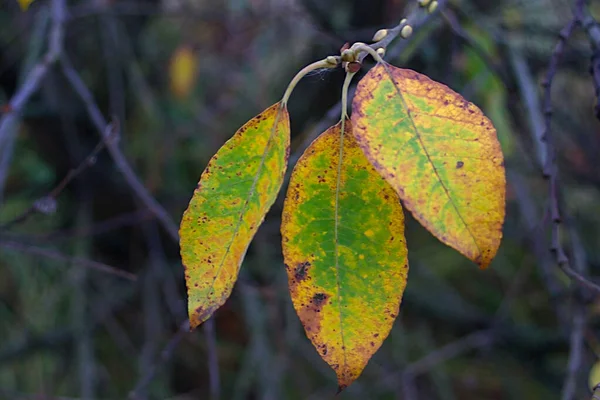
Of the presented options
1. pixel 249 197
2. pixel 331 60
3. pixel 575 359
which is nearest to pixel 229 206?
pixel 249 197

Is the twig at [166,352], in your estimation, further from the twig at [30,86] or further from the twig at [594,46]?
the twig at [594,46]

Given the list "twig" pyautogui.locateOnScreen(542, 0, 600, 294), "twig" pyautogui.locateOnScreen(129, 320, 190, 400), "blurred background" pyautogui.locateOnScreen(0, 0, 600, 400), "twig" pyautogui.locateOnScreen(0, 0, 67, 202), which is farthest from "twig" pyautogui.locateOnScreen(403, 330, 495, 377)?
"twig" pyautogui.locateOnScreen(0, 0, 67, 202)

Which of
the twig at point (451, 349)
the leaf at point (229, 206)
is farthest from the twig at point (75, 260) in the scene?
the twig at point (451, 349)

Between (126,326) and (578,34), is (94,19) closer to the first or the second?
(126,326)

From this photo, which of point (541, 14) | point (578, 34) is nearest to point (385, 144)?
point (578, 34)

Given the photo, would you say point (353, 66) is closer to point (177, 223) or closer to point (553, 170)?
point (553, 170)

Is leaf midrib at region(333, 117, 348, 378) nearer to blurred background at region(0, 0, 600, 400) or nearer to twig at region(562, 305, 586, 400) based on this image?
twig at region(562, 305, 586, 400)
